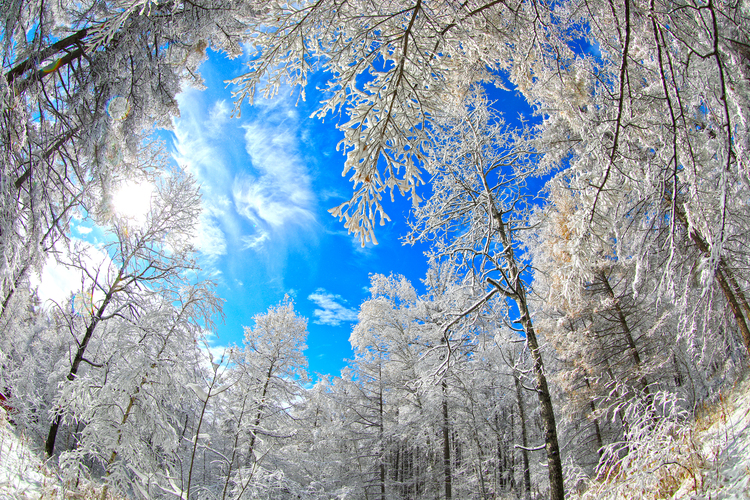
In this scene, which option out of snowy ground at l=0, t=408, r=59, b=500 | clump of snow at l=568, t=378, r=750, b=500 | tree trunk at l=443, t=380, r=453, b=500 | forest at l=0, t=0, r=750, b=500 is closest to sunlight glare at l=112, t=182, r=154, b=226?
forest at l=0, t=0, r=750, b=500

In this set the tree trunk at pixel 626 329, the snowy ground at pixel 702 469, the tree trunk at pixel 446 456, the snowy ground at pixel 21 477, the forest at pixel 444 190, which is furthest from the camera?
the tree trunk at pixel 446 456

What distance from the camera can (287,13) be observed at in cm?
242

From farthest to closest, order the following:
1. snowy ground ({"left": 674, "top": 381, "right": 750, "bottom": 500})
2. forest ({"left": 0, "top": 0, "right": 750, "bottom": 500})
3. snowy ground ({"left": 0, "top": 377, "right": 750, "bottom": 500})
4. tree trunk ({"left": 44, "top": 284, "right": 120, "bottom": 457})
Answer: tree trunk ({"left": 44, "top": 284, "right": 120, "bottom": 457}) < snowy ground ({"left": 0, "top": 377, "right": 750, "bottom": 500}) < snowy ground ({"left": 674, "top": 381, "right": 750, "bottom": 500}) < forest ({"left": 0, "top": 0, "right": 750, "bottom": 500})

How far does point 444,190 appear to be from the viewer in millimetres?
5301

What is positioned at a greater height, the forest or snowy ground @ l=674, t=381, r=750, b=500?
the forest

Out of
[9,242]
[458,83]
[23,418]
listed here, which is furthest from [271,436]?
[458,83]

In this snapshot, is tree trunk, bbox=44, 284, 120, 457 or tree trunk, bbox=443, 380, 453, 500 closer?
tree trunk, bbox=44, 284, 120, 457

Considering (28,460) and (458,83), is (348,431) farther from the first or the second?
(458,83)

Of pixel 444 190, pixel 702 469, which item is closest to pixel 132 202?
pixel 444 190

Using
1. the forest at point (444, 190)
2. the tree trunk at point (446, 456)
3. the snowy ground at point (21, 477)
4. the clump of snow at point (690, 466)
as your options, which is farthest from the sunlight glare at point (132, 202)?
the tree trunk at point (446, 456)

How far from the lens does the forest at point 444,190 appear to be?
199cm

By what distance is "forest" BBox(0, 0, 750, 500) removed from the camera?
6.52ft

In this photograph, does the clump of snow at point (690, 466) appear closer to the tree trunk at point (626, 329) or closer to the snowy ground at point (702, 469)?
the snowy ground at point (702, 469)

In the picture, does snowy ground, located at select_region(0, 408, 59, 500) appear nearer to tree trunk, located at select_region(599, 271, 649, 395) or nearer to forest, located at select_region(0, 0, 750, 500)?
forest, located at select_region(0, 0, 750, 500)
